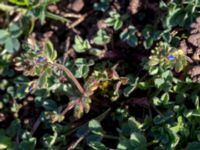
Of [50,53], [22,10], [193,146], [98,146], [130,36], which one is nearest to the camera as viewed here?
[193,146]

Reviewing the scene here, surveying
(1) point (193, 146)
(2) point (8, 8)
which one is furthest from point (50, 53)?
(1) point (193, 146)

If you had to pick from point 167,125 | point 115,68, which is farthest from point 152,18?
point 167,125

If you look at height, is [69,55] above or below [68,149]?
above

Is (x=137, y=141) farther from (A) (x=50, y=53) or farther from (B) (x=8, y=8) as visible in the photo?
(B) (x=8, y=8)

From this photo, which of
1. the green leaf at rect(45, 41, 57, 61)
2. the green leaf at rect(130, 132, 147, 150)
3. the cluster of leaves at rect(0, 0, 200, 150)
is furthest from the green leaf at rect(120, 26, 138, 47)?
the green leaf at rect(130, 132, 147, 150)

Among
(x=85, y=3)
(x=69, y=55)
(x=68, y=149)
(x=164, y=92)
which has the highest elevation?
(x=85, y=3)

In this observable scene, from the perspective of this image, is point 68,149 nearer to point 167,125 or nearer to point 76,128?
point 76,128

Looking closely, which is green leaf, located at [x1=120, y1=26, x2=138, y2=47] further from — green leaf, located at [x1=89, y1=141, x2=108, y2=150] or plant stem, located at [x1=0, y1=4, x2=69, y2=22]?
green leaf, located at [x1=89, y1=141, x2=108, y2=150]

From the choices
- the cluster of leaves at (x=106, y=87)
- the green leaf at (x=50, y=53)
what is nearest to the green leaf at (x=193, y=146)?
the cluster of leaves at (x=106, y=87)
